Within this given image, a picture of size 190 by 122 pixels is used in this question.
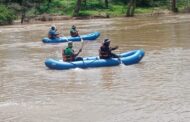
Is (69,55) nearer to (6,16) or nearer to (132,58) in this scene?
(132,58)

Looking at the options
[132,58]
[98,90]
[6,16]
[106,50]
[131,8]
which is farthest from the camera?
[131,8]

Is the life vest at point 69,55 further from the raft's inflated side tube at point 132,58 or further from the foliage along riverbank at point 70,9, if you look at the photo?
the foliage along riverbank at point 70,9

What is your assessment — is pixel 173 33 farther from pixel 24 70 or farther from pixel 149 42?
pixel 24 70

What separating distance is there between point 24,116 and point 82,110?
131cm

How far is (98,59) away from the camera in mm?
16812

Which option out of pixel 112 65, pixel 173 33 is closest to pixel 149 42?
pixel 173 33

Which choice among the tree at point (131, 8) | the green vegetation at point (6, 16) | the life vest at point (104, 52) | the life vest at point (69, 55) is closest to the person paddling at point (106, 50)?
the life vest at point (104, 52)

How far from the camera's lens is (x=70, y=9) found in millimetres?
50594

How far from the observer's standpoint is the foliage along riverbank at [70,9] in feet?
153

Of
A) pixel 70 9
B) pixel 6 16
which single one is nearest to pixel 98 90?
pixel 6 16

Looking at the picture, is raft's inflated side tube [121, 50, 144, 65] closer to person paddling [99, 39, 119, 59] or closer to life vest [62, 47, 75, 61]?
person paddling [99, 39, 119, 59]

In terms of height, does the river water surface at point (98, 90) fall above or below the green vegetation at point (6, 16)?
above

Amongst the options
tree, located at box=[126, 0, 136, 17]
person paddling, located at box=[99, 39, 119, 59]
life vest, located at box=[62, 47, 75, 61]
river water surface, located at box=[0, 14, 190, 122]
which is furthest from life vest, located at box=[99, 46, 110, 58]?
tree, located at box=[126, 0, 136, 17]

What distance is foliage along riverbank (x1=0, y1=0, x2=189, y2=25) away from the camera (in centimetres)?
4650
